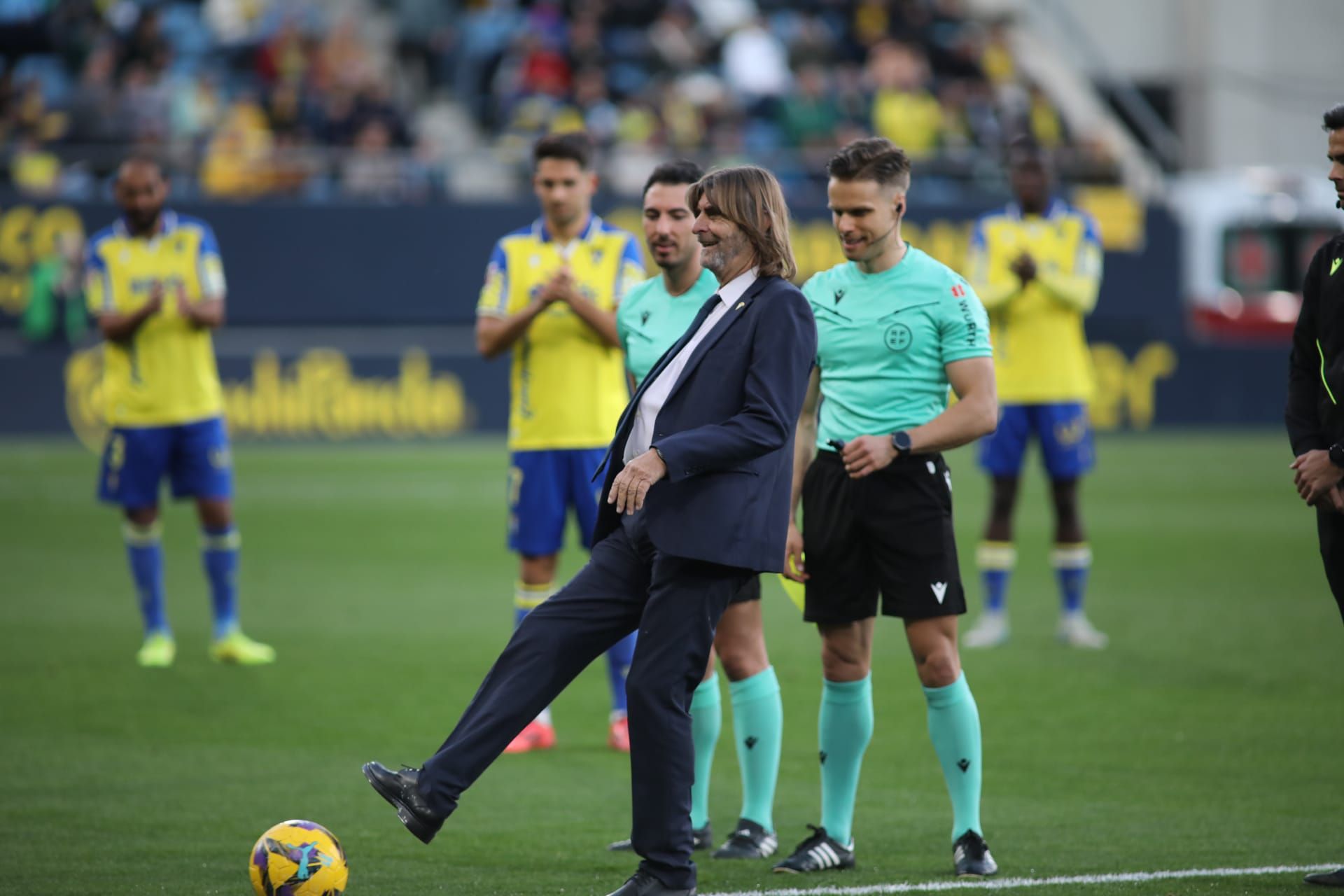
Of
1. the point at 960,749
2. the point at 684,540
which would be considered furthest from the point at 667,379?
the point at 960,749

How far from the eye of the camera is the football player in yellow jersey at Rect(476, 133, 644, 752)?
7945mm

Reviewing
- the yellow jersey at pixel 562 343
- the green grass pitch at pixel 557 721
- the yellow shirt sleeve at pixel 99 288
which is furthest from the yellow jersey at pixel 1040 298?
the yellow shirt sleeve at pixel 99 288

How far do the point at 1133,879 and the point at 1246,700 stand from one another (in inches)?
141

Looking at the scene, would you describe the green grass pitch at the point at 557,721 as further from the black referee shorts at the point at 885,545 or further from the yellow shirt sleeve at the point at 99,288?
the yellow shirt sleeve at the point at 99,288

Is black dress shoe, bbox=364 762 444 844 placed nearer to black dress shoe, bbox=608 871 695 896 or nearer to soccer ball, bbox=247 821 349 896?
soccer ball, bbox=247 821 349 896

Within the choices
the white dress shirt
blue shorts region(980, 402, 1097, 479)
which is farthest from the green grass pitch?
the white dress shirt

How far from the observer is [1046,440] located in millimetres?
10477

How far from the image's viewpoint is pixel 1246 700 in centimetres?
888

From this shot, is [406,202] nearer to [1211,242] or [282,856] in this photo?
[1211,242]

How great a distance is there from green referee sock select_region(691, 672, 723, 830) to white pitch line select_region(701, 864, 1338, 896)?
2.63 ft

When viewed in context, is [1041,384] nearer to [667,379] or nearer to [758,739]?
[758,739]

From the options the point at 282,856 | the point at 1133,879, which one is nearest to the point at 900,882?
the point at 1133,879

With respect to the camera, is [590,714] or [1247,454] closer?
[590,714]

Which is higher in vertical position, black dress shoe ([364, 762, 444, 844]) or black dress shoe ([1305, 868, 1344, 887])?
black dress shoe ([364, 762, 444, 844])
